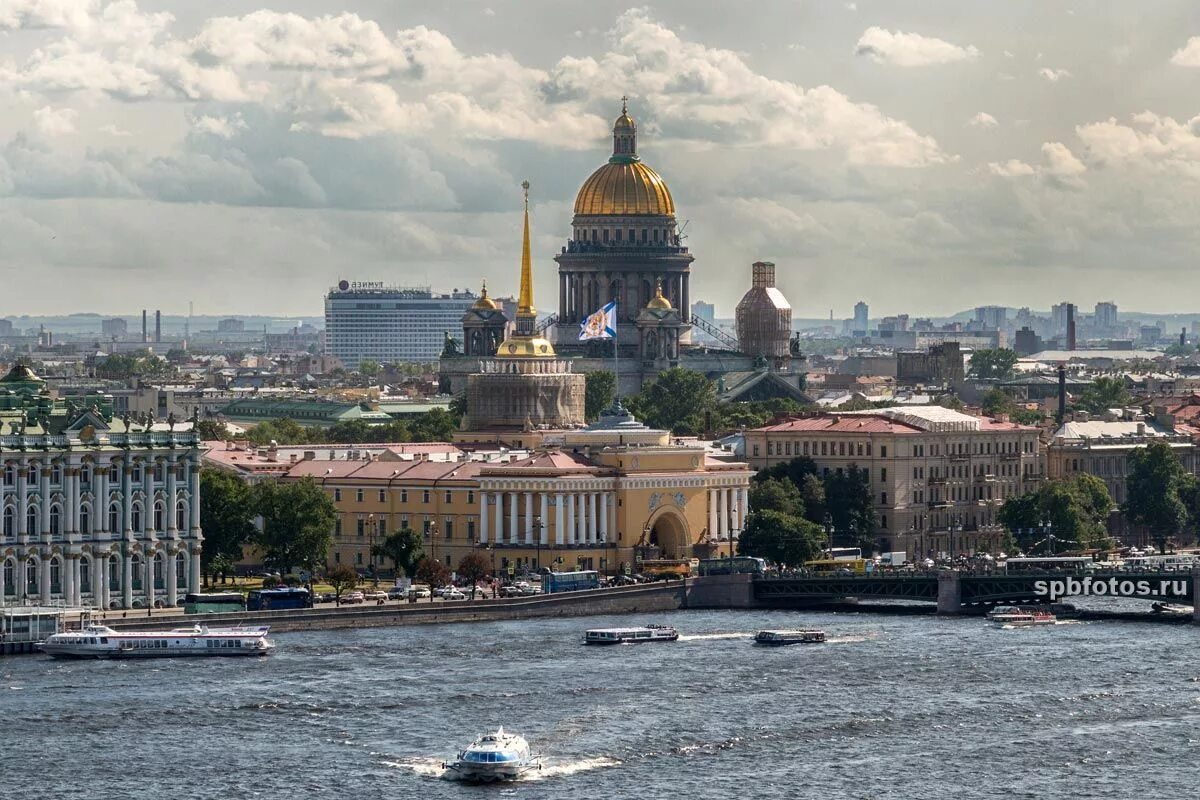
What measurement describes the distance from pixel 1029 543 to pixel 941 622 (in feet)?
69.6

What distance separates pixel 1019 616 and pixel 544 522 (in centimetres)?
1563

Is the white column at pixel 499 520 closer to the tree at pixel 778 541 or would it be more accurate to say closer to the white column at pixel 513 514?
the white column at pixel 513 514

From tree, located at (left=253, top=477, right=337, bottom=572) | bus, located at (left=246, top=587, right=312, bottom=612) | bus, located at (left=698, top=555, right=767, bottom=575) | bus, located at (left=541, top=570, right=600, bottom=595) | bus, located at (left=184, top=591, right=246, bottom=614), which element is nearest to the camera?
bus, located at (left=184, top=591, right=246, bottom=614)

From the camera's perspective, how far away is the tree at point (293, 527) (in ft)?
338

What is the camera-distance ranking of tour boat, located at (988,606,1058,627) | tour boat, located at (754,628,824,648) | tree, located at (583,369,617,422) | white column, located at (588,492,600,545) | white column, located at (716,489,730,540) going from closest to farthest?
1. tour boat, located at (754,628,824,648)
2. tour boat, located at (988,606,1058,627)
3. white column, located at (588,492,600,545)
4. white column, located at (716,489,730,540)
5. tree, located at (583,369,617,422)

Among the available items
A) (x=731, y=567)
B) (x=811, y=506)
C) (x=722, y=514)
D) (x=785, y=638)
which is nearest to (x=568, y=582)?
(x=731, y=567)

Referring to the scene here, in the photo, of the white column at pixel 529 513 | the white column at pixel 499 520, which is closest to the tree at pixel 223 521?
the white column at pixel 499 520

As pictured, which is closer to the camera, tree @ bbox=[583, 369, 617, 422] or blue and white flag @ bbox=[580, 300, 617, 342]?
blue and white flag @ bbox=[580, 300, 617, 342]

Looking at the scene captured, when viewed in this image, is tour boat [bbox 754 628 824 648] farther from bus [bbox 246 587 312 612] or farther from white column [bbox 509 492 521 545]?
white column [bbox 509 492 521 545]

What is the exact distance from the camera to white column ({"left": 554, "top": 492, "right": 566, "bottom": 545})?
355 feet

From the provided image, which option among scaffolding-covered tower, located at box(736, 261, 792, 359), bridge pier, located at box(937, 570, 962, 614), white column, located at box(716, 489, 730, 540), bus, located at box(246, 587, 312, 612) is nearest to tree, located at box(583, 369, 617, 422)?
scaffolding-covered tower, located at box(736, 261, 792, 359)

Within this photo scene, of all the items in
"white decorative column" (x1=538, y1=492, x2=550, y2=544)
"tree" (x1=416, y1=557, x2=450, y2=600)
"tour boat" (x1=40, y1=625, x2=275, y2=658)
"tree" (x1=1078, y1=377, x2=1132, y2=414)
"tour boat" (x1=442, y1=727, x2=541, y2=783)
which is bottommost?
"tour boat" (x1=442, y1=727, x2=541, y2=783)

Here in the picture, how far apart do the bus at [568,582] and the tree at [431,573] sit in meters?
2.72

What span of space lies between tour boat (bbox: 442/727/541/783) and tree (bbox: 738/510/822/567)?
38.9 metres
